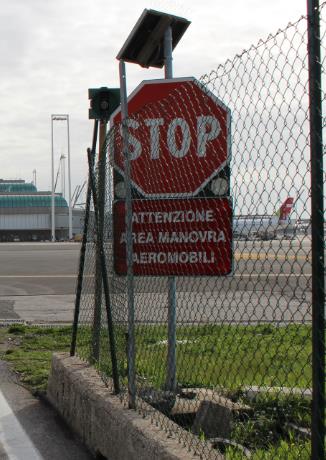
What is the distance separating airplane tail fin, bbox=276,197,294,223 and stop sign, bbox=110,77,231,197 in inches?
47.9

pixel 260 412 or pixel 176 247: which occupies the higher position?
pixel 176 247

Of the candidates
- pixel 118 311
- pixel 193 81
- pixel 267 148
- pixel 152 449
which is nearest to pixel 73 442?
pixel 118 311

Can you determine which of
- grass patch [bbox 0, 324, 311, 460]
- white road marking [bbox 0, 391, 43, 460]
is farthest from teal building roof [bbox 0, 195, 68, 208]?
white road marking [bbox 0, 391, 43, 460]

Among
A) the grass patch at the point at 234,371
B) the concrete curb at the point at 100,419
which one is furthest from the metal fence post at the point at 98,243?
the concrete curb at the point at 100,419

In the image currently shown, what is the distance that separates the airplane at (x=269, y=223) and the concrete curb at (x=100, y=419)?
49.2 inches

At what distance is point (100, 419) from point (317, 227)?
105 inches

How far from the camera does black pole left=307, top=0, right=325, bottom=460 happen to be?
276 cm

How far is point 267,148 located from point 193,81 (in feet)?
5.83

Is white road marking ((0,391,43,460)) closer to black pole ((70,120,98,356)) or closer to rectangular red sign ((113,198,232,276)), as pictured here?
black pole ((70,120,98,356))

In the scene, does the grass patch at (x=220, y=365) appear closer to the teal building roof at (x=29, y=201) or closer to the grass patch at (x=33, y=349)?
the grass patch at (x=33, y=349)

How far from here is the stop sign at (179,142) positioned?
4508 millimetres

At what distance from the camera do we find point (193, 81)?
4742mm

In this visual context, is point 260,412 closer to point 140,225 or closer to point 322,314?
point 140,225

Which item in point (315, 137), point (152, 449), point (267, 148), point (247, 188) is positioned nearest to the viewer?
point (315, 137)
